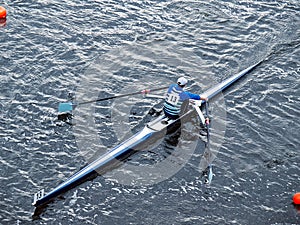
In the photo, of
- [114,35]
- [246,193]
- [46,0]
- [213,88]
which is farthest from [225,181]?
[46,0]

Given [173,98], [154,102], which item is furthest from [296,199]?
[154,102]

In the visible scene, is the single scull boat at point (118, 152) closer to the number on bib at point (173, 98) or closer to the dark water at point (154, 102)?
the dark water at point (154, 102)

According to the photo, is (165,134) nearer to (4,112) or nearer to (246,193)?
(246,193)

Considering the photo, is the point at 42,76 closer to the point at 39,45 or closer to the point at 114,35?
the point at 39,45

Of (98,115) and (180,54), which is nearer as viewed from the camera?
(98,115)

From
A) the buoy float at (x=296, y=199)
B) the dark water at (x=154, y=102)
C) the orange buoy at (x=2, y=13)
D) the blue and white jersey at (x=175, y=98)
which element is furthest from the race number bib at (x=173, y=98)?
the orange buoy at (x=2, y=13)

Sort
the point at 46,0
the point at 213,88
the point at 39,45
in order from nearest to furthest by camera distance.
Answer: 1. the point at 213,88
2. the point at 39,45
3. the point at 46,0

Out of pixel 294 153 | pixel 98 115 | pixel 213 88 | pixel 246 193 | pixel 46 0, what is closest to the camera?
pixel 246 193

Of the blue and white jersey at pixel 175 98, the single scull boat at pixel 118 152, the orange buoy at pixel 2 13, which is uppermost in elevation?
the blue and white jersey at pixel 175 98
